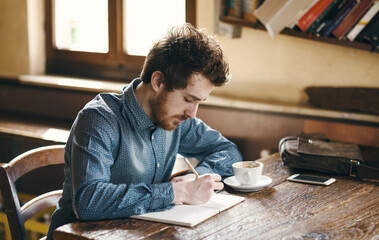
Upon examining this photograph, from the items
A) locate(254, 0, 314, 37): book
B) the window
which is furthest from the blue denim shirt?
the window

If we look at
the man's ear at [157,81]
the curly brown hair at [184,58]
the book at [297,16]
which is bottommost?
the man's ear at [157,81]

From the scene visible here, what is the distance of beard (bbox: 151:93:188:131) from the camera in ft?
5.91

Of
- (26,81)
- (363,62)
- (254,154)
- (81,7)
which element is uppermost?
(81,7)

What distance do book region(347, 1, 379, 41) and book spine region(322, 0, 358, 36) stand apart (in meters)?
0.08

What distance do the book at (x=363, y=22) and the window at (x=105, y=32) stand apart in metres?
1.07

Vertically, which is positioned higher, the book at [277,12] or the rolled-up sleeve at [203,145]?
the book at [277,12]

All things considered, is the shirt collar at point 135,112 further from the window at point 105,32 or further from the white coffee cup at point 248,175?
the window at point 105,32

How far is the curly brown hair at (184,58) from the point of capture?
5.70ft

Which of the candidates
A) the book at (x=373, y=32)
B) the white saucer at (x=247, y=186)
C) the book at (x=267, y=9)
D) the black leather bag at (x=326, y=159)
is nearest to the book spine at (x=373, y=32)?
the book at (x=373, y=32)

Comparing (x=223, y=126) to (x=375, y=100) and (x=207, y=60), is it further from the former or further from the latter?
(x=207, y=60)

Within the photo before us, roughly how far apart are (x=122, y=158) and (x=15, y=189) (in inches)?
15.9

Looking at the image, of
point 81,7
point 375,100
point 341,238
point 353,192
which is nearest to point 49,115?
point 81,7

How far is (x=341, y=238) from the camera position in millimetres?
1404

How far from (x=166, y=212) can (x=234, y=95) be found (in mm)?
1678
